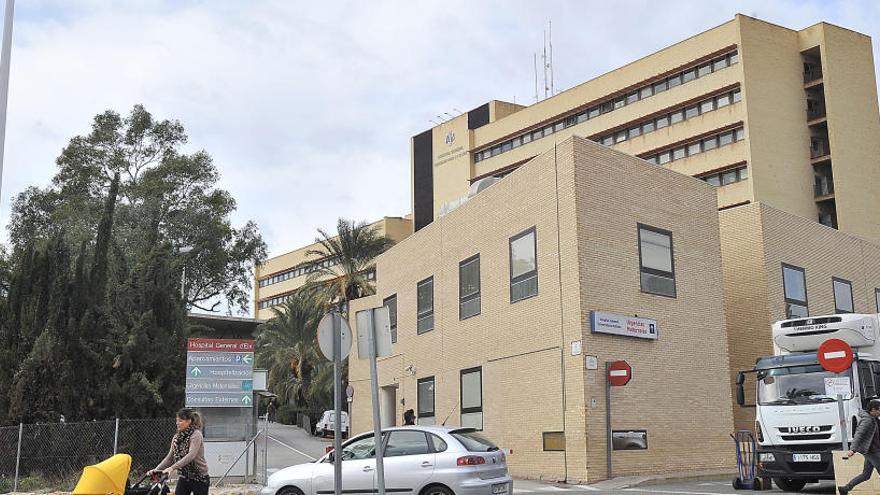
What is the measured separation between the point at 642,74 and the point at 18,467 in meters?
45.6

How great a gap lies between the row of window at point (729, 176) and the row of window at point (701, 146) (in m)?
1.58

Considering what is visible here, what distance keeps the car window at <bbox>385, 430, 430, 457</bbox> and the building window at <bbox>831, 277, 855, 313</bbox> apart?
20777 mm

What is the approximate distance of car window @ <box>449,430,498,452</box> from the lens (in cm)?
1323

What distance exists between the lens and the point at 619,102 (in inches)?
2336

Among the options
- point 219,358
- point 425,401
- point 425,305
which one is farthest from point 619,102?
point 219,358

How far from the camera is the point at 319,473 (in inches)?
539

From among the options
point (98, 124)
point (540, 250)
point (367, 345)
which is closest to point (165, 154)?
point (98, 124)

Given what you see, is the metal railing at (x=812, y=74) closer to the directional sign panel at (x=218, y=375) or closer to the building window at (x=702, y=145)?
the building window at (x=702, y=145)

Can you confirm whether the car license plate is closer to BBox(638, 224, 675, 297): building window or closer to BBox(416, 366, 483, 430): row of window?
BBox(638, 224, 675, 297): building window

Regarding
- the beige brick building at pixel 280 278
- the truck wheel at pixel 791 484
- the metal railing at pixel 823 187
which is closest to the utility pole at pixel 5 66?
the truck wheel at pixel 791 484

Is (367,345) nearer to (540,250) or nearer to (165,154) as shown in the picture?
(540,250)

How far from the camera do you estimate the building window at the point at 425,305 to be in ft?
95.3

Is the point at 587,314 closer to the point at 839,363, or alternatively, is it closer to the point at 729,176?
the point at 839,363

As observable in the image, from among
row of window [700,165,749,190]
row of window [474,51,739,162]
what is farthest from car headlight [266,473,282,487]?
row of window [474,51,739,162]
